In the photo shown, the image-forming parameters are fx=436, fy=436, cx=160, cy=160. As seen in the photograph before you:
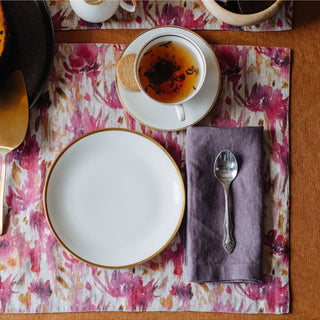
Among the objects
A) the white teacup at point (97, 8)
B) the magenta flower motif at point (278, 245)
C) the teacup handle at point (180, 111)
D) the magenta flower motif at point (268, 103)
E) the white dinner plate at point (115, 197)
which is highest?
the white teacup at point (97, 8)

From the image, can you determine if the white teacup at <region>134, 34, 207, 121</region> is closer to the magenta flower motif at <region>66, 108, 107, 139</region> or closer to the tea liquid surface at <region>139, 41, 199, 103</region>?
the tea liquid surface at <region>139, 41, 199, 103</region>

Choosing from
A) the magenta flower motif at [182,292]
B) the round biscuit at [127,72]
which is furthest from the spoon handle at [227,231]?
the round biscuit at [127,72]

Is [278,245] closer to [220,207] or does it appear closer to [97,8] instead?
[220,207]

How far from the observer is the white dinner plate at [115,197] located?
74cm

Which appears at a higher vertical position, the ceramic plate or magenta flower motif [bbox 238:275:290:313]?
the ceramic plate

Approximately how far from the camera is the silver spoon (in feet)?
2.42

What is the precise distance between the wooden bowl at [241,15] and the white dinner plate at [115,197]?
9.2 inches

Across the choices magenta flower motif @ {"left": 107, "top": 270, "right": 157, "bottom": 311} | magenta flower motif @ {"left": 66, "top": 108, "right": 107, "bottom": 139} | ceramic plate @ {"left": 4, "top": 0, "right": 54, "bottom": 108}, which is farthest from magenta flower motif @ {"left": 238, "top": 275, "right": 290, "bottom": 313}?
ceramic plate @ {"left": 4, "top": 0, "right": 54, "bottom": 108}

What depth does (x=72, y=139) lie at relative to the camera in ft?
2.50

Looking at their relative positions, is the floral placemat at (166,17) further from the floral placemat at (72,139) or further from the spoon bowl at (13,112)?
the spoon bowl at (13,112)

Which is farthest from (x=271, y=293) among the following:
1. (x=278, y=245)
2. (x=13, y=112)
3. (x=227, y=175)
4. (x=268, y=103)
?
(x=13, y=112)

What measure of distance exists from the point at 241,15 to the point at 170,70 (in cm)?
14

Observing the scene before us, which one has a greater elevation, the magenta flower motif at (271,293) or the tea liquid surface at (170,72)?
the tea liquid surface at (170,72)

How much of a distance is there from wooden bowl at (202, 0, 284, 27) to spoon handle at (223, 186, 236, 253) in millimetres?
274
